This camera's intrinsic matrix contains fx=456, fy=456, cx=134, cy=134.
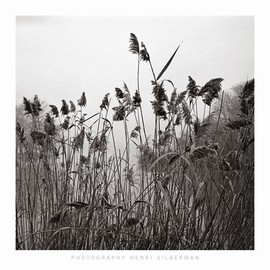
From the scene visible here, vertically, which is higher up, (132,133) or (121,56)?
(121,56)

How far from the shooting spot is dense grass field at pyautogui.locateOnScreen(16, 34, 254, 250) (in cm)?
298

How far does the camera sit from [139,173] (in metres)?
3.03

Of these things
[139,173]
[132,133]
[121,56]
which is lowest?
[139,173]

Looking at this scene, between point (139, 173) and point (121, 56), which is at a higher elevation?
point (121, 56)

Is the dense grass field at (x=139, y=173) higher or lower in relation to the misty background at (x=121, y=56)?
lower

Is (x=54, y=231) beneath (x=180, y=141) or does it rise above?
beneath

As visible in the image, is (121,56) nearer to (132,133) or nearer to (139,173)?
(132,133)

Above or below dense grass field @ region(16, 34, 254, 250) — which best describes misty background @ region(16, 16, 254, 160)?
above

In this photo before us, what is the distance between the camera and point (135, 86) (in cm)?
307

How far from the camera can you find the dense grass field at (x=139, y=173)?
298 cm

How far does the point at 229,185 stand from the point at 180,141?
43cm

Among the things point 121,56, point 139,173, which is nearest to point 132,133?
point 139,173
